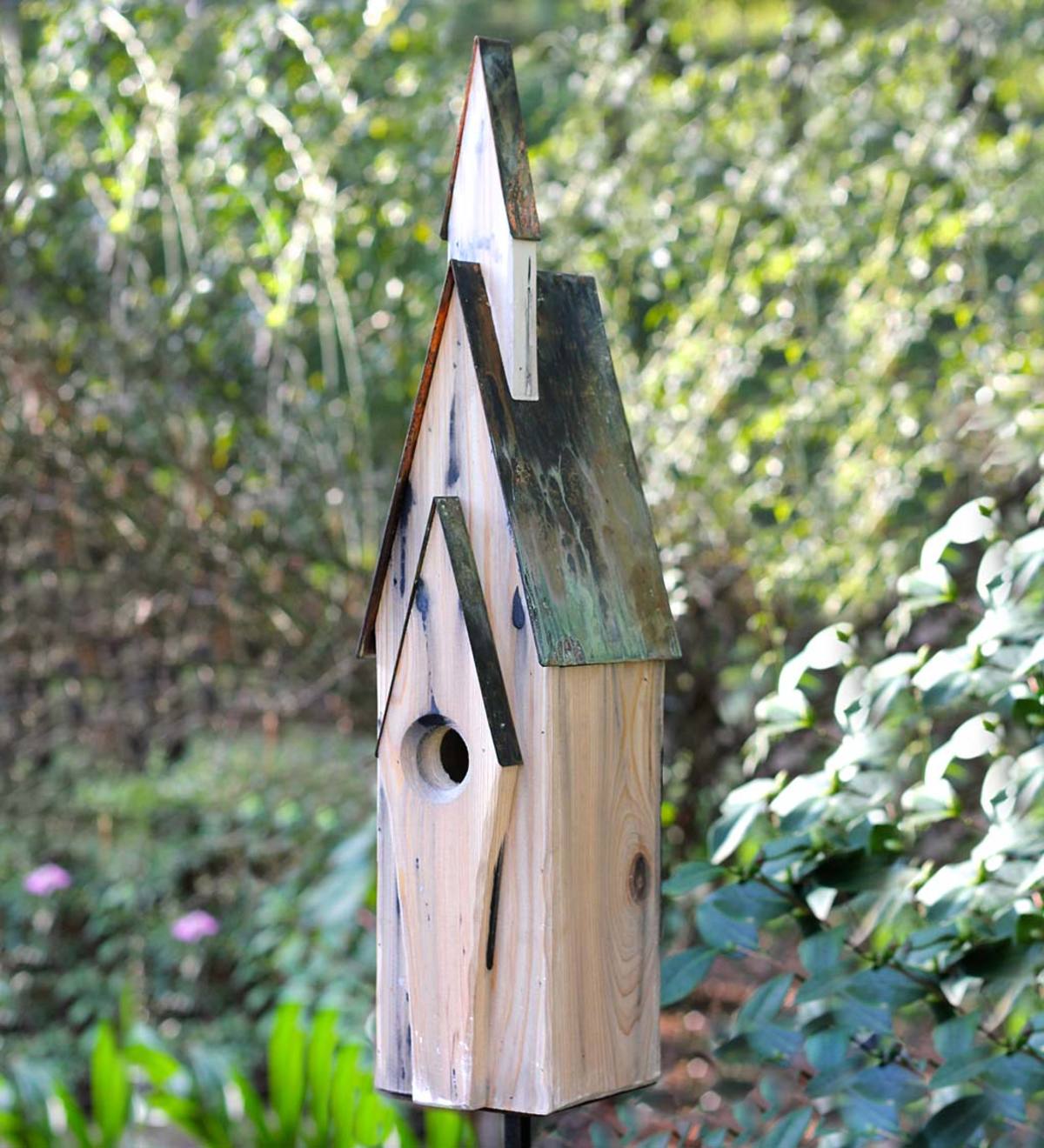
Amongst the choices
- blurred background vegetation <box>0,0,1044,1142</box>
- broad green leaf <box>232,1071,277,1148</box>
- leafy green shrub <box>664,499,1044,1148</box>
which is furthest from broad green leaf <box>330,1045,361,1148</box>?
leafy green shrub <box>664,499,1044,1148</box>

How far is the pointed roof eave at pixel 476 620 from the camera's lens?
1.56 meters

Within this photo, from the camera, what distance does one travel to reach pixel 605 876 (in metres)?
1.64

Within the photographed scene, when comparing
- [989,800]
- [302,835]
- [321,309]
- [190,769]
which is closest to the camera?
[989,800]

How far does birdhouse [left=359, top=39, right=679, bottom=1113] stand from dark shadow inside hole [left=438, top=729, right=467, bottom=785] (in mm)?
48

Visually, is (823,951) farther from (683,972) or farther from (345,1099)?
(345,1099)

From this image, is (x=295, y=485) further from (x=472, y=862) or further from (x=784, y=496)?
(x=472, y=862)

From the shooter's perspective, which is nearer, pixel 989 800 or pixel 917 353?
pixel 989 800

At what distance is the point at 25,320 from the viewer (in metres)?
3.85

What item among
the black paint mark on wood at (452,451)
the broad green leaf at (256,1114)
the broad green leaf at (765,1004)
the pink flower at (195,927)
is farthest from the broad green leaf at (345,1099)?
the black paint mark on wood at (452,451)

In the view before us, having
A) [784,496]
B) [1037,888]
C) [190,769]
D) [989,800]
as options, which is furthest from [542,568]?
[190,769]

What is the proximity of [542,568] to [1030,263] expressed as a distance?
224cm

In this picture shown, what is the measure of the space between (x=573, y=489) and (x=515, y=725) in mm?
270

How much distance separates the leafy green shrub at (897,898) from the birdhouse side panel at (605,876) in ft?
0.63

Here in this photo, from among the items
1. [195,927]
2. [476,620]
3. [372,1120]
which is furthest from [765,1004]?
[195,927]
